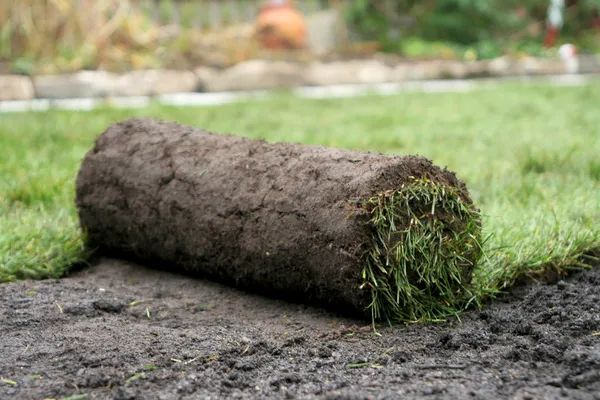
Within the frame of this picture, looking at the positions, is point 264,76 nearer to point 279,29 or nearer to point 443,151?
point 279,29

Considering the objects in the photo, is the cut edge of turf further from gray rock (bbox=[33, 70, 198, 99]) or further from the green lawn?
gray rock (bbox=[33, 70, 198, 99])

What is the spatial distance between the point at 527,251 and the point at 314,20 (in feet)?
33.7

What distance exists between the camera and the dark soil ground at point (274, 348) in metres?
1.86

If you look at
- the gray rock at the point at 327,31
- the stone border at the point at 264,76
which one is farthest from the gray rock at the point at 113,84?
the gray rock at the point at 327,31

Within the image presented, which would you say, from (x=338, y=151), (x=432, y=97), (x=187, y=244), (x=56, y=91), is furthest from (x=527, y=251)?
(x=56, y=91)

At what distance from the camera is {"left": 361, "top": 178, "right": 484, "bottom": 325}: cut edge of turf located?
233cm

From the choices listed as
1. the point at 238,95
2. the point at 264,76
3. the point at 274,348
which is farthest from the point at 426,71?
the point at 274,348

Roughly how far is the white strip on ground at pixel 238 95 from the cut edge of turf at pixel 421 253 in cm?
504

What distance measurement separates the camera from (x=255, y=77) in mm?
9609

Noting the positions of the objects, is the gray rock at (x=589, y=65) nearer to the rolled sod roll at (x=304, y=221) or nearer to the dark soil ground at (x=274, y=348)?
the dark soil ground at (x=274, y=348)

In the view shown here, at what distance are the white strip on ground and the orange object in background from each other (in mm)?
1513

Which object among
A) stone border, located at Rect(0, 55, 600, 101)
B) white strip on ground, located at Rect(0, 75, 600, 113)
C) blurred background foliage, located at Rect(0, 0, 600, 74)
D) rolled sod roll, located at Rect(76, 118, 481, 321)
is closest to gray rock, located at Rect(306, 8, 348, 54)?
blurred background foliage, located at Rect(0, 0, 600, 74)

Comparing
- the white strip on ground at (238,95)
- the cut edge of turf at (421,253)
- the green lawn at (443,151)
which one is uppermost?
the cut edge of turf at (421,253)

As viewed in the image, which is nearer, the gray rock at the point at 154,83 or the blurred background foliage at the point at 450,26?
the gray rock at the point at 154,83
